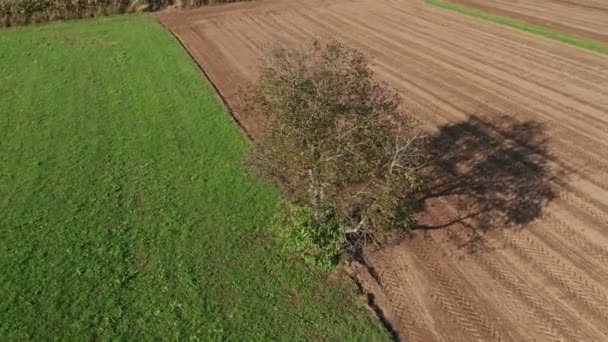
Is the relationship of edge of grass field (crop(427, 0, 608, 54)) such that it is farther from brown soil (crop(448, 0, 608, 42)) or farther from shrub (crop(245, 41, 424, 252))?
shrub (crop(245, 41, 424, 252))

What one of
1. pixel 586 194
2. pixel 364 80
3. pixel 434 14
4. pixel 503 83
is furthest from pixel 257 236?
pixel 434 14

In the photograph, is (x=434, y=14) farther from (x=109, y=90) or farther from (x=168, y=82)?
(x=109, y=90)

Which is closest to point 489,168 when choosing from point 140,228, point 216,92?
point 140,228

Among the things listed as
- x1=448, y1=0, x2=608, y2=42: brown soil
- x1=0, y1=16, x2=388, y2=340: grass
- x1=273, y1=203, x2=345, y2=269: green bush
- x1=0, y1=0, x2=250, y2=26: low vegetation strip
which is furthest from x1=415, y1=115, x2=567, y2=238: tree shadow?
x1=0, y1=0, x2=250, y2=26: low vegetation strip

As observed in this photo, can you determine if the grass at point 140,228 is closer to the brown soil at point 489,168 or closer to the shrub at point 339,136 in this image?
the brown soil at point 489,168

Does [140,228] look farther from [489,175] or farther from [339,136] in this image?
[489,175]

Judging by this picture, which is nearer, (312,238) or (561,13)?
(312,238)
